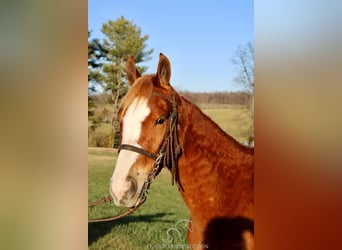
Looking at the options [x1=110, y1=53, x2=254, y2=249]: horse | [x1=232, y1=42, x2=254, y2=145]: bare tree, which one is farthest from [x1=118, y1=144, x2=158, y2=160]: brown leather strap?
[x1=232, y1=42, x2=254, y2=145]: bare tree

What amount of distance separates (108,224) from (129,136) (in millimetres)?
548

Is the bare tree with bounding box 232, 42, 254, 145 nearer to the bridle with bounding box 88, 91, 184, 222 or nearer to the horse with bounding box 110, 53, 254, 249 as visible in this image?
the horse with bounding box 110, 53, 254, 249

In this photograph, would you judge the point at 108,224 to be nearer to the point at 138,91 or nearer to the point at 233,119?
the point at 138,91

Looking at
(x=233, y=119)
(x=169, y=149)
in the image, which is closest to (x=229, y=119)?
(x=233, y=119)

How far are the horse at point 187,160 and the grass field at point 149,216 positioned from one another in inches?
1.9

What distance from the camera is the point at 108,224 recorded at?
7.20 ft

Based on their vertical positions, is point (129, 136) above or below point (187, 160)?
above

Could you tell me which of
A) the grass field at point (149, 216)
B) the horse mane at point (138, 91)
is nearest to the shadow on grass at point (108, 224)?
the grass field at point (149, 216)

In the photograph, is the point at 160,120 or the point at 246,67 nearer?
the point at 160,120

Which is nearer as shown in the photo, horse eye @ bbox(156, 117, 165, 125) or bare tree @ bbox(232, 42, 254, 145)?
horse eye @ bbox(156, 117, 165, 125)

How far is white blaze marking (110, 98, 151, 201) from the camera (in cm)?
207

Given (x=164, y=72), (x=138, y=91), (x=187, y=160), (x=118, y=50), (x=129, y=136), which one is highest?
(x=118, y=50)

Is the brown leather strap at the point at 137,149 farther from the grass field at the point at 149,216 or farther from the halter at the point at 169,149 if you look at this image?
the grass field at the point at 149,216

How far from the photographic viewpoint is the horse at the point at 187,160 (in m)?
2.09
